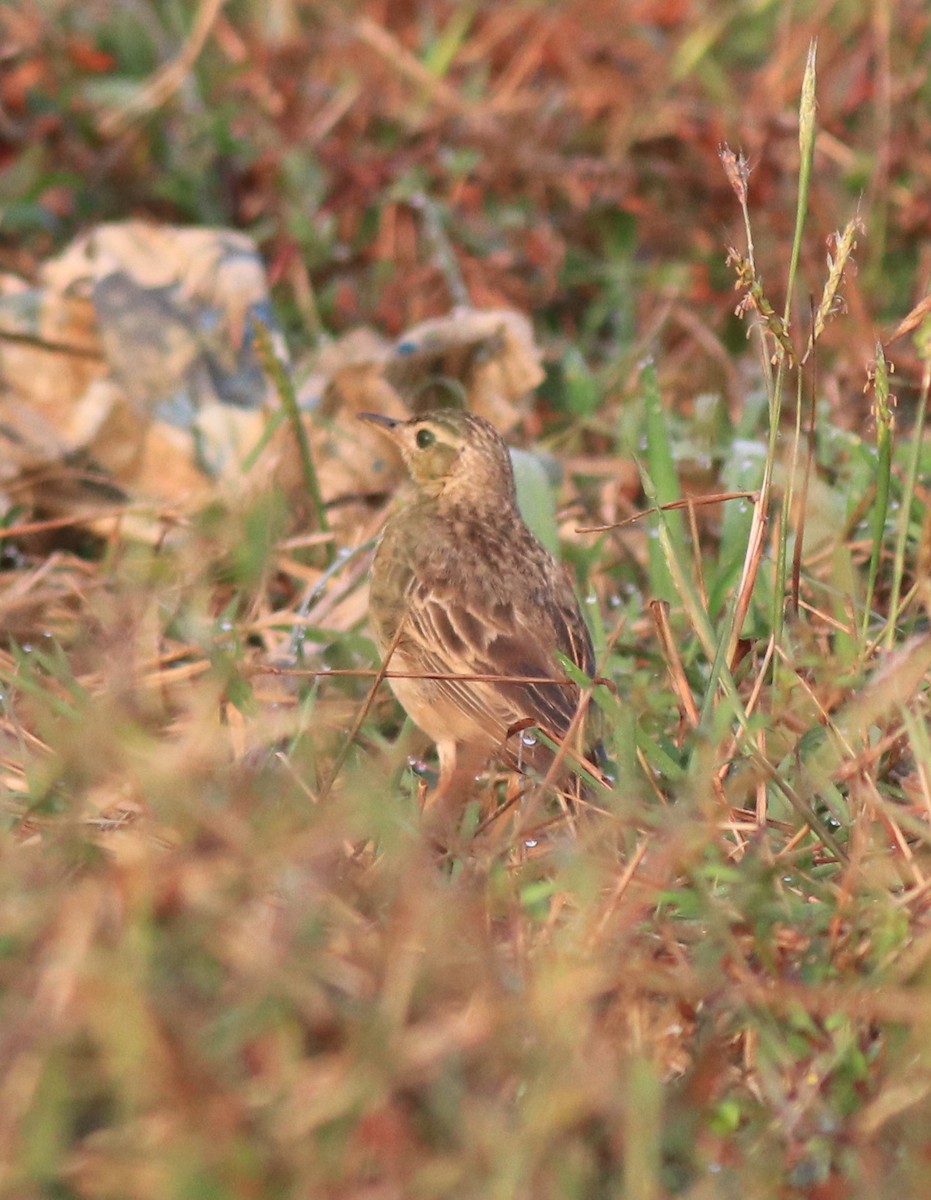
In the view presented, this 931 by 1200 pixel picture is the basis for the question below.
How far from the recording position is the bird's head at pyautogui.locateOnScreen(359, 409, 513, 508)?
16.3ft

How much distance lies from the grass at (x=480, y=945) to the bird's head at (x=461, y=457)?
86 centimetres

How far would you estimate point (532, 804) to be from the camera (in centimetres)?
302

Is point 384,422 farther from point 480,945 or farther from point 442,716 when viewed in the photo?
point 480,945

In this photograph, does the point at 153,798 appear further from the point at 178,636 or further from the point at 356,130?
the point at 356,130

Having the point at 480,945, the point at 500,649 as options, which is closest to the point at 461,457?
the point at 500,649

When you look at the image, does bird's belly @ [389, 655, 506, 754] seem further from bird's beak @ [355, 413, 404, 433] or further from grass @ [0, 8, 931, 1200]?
bird's beak @ [355, 413, 404, 433]

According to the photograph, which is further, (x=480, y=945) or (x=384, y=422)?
(x=384, y=422)

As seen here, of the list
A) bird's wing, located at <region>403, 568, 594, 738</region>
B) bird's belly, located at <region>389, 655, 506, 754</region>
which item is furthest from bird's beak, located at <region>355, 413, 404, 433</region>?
bird's belly, located at <region>389, 655, 506, 754</region>

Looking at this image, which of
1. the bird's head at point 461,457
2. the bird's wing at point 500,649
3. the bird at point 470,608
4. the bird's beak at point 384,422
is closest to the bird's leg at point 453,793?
the bird at point 470,608

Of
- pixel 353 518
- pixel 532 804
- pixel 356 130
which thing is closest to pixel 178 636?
pixel 353 518

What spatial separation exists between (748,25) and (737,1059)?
659 cm

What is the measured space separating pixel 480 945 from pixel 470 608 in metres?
2.11

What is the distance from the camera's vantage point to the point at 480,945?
99.7 inches

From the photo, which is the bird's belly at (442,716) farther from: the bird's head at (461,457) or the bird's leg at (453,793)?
the bird's head at (461,457)
